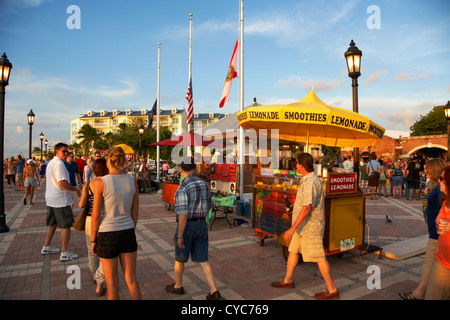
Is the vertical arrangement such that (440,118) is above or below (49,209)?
above

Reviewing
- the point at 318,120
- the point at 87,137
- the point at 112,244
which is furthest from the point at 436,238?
the point at 87,137

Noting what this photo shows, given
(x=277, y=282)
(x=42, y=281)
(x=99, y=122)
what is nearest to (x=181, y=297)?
(x=277, y=282)

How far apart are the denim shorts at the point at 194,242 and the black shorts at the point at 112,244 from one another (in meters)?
0.72

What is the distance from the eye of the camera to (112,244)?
2.89m

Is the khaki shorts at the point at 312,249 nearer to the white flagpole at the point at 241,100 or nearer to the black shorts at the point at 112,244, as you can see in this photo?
the black shorts at the point at 112,244

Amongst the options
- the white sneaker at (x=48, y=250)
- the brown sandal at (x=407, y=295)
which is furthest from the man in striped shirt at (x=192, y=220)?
the white sneaker at (x=48, y=250)

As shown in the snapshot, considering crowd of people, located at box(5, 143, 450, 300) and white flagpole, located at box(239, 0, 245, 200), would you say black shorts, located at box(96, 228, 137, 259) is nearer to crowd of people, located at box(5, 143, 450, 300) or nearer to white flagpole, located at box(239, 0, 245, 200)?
crowd of people, located at box(5, 143, 450, 300)

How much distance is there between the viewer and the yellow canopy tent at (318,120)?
16.4 feet

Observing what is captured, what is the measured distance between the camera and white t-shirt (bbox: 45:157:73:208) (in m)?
4.87

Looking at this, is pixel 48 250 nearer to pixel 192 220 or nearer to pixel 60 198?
pixel 60 198

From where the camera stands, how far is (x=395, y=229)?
7633 mm
